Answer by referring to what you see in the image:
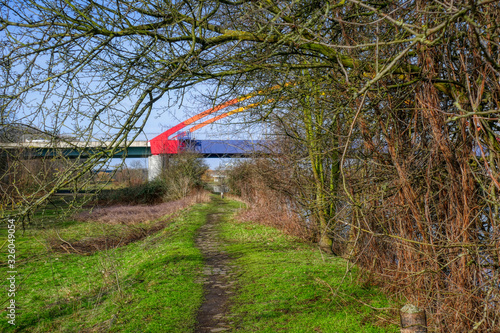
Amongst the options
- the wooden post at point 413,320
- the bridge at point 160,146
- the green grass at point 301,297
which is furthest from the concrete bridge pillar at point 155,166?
the wooden post at point 413,320

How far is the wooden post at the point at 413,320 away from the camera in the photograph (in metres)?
2.92

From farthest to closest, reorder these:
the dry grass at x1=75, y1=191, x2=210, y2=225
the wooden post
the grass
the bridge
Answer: the dry grass at x1=75, y1=191, x2=210, y2=225, the grass, the bridge, the wooden post

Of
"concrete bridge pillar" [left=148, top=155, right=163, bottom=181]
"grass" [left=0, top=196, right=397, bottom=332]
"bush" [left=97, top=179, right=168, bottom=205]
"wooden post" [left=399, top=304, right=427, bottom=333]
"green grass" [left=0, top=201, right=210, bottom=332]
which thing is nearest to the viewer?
"wooden post" [left=399, top=304, right=427, bottom=333]

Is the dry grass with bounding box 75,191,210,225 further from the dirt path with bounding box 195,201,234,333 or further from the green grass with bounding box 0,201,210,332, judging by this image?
the dirt path with bounding box 195,201,234,333

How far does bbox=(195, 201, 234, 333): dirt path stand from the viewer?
4.91 metres

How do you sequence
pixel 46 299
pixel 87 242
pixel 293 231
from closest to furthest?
pixel 46 299
pixel 293 231
pixel 87 242

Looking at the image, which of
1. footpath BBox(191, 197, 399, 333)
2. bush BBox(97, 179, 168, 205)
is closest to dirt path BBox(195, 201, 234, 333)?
footpath BBox(191, 197, 399, 333)

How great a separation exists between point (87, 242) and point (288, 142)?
889 cm

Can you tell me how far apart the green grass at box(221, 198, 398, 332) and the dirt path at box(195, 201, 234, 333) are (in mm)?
195

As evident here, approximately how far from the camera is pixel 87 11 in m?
4.69

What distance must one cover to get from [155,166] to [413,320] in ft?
106

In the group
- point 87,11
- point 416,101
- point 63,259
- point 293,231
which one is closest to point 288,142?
point 293,231

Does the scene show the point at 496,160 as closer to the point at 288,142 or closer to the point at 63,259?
the point at 288,142

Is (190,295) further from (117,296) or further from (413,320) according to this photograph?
(413,320)
